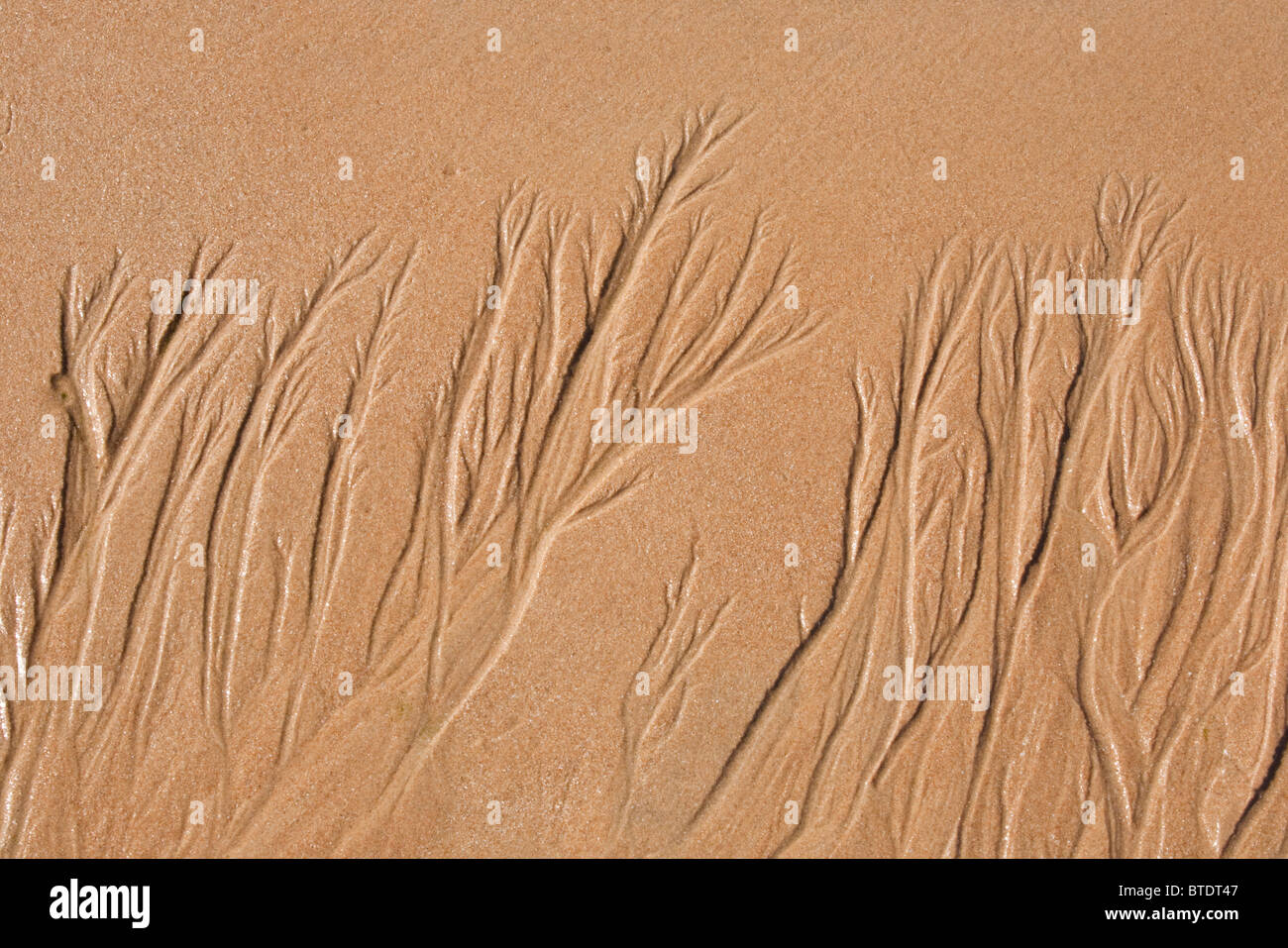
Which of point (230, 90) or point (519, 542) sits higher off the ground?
point (230, 90)

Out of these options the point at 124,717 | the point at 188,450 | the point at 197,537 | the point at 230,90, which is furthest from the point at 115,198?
the point at 124,717

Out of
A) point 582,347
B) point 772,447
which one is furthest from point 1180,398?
point 582,347

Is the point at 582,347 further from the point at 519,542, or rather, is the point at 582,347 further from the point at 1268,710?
the point at 1268,710

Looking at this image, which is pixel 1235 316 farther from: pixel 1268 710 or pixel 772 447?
pixel 772 447
